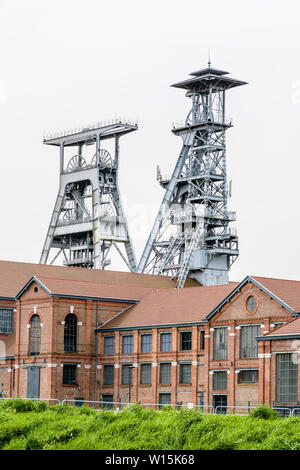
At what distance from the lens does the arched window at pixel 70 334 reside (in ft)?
289

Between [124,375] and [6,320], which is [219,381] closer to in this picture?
[124,375]

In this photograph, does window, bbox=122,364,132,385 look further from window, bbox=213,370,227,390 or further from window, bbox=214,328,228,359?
window, bbox=214,328,228,359

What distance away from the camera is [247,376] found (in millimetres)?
76312

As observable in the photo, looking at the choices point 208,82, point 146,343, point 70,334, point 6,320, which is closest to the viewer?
point 146,343

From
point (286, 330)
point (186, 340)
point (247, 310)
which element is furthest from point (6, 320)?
point (286, 330)

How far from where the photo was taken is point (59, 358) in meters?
86.9

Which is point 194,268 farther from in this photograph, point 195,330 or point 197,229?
point 195,330

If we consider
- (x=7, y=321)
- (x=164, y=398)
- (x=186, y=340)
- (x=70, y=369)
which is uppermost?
(x=7, y=321)

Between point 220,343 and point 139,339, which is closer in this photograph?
point 220,343

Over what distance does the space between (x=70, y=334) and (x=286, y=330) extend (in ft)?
76.1

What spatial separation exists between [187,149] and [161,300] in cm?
2948

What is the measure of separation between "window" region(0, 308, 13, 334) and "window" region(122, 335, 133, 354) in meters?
13.0

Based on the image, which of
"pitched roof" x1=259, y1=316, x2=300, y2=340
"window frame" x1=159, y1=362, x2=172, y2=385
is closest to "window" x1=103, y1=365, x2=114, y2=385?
"window frame" x1=159, y1=362, x2=172, y2=385

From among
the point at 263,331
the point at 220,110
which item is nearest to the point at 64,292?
the point at 263,331
